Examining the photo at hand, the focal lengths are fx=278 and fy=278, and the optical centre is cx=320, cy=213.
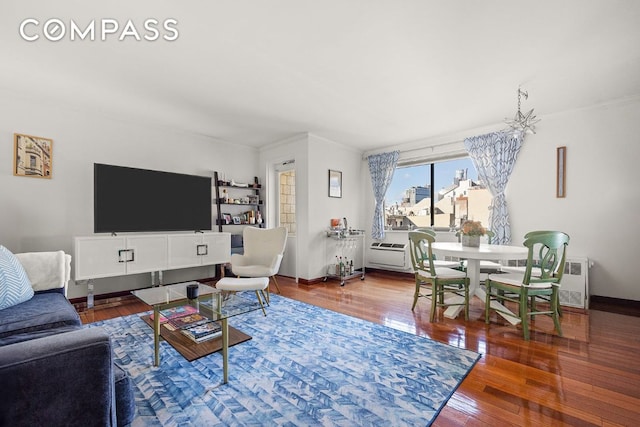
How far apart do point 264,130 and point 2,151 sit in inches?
119

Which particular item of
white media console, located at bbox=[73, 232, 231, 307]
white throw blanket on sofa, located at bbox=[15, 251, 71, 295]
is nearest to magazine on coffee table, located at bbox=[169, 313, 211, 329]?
white throw blanket on sofa, located at bbox=[15, 251, 71, 295]

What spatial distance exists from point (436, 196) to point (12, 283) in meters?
5.29

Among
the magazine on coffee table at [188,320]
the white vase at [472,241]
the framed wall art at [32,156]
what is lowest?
the magazine on coffee table at [188,320]

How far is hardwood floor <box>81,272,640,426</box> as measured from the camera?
1.54 metres

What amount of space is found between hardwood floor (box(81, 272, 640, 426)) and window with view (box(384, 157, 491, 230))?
5.54 feet

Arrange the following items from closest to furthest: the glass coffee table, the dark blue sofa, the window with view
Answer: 1. the dark blue sofa
2. the glass coffee table
3. the window with view

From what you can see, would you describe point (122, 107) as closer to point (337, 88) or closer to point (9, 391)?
point (337, 88)

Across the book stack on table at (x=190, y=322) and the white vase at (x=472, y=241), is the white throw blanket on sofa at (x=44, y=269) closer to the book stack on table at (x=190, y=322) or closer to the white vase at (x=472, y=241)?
the book stack on table at (x=190, y=322)

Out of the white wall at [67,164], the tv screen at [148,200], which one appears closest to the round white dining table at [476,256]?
the tv screen at [148,200]

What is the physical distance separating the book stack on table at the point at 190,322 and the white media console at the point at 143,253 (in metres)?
1.80

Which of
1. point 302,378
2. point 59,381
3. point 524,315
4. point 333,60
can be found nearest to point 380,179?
point 333,60

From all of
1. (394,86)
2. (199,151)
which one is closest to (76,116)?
(199,151)

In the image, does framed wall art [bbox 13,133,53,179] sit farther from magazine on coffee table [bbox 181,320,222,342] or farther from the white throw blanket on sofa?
magazine on coffee table [bbox 181,320,222,342]

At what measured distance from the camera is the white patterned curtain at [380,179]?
5.33m
